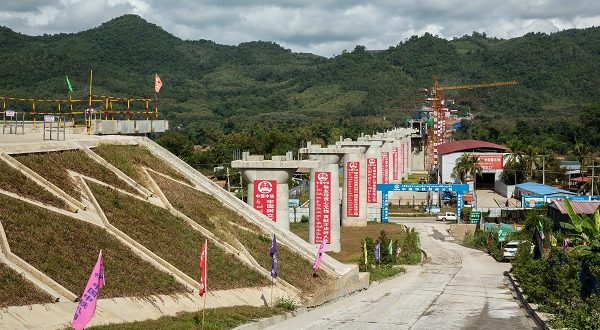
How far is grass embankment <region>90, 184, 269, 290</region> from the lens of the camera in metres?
27.2

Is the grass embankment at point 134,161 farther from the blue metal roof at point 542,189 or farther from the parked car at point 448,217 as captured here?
the blue metal roof at point 542,189

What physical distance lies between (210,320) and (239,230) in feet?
36.9

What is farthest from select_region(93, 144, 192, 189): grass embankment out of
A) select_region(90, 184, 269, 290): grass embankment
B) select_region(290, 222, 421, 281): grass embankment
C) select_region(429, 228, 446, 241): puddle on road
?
select_region(429, 228, 446, 241): puddle on road

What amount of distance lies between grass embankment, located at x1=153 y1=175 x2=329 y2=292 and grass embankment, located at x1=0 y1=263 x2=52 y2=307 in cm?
1213

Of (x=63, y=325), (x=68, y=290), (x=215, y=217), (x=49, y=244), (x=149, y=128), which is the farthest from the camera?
(x=149, y=128)

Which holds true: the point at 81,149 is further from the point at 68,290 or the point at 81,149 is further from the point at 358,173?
the point at 358,173

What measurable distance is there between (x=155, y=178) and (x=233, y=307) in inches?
369

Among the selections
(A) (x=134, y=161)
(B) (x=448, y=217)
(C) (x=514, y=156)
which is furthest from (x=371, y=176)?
(A) (x=134, y=161)

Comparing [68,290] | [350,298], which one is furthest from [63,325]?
[350,298]

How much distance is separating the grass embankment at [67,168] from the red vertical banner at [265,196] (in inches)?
581

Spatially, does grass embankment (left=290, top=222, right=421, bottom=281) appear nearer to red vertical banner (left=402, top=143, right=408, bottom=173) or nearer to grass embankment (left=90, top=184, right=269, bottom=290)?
grass embankment (left=90, top=184, right=269, bottom=290)

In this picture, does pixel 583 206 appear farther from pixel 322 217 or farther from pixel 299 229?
pixel 322 217

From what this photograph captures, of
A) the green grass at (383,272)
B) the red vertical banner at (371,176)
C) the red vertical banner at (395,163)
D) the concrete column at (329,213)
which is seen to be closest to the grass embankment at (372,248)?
the green grass at (383,272)

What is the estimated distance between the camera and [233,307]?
26.2m
